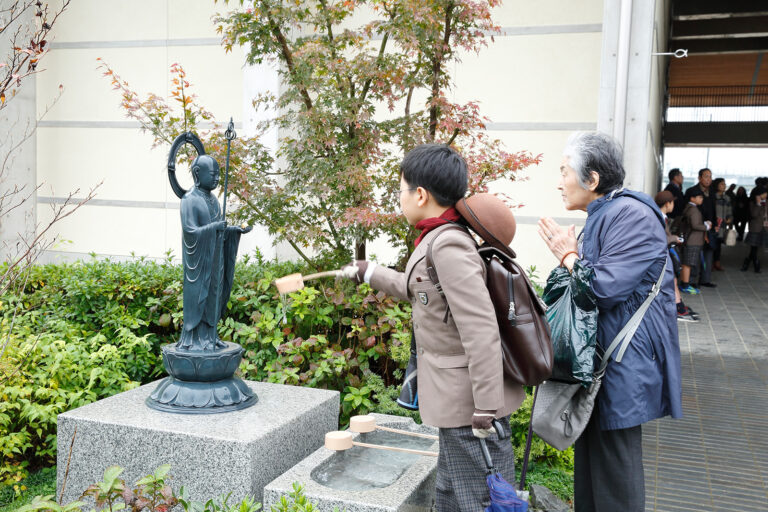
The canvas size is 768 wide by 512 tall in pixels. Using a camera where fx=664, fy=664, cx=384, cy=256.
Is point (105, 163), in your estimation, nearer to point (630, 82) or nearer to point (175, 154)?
point (175, 154)

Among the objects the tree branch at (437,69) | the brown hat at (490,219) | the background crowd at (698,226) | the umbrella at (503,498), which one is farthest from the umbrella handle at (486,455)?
the background crowd at (698,226)

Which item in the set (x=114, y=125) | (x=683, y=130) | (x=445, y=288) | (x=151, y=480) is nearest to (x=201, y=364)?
(x=151, y=480)

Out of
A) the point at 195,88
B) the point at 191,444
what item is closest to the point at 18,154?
the point at 195,88

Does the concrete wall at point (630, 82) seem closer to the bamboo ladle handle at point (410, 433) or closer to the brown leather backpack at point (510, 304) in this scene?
the bamboo ladle handle at point (410, 433)

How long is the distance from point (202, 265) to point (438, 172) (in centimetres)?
184

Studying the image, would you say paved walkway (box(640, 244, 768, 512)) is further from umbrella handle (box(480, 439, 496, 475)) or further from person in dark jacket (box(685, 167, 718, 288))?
person in dark jacket (box(685, 167, 718, 288))

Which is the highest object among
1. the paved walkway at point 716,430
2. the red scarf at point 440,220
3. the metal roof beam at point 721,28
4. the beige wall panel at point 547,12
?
the metal roof beam at point 721,28

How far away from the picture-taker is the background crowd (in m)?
9.55

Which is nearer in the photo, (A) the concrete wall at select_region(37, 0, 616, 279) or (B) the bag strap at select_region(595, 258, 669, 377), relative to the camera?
(B) the bag strap at select_region(595, 258, 669, 377)

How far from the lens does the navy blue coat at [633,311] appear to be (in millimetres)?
2551

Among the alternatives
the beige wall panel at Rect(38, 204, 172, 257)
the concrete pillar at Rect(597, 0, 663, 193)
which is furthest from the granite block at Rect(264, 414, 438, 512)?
the beige wall panel at Rect(38, 204, 172, 257)

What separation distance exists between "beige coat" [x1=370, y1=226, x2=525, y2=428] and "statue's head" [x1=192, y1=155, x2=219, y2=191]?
5.36ft

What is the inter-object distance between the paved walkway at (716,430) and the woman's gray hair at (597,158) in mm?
2313

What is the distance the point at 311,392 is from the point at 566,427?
6.41ft
